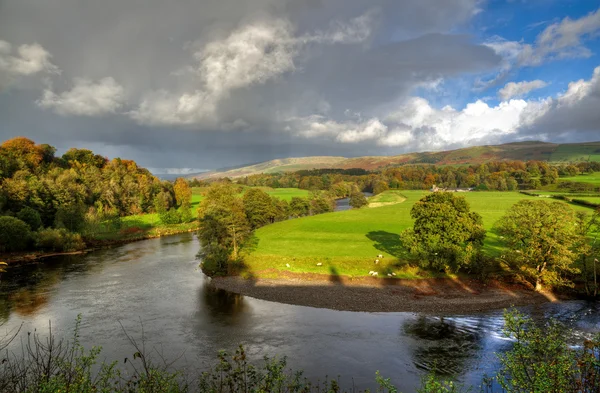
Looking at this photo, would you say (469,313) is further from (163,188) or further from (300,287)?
(163,188)

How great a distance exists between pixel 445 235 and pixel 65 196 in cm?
8763

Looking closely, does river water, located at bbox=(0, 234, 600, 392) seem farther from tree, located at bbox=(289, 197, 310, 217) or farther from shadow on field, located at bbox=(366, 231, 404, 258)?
tree, located at bbox=(289, 197, 310, 217)

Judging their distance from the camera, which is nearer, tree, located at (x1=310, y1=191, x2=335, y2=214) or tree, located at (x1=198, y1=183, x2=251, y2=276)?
tree, located at (x1=198, y1=183, x2=251, y2=276)

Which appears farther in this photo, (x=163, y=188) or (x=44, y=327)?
(x=163, y=188)

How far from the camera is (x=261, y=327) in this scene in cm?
3347

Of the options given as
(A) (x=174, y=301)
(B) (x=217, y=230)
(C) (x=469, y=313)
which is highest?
(B) (x=217, y=230)

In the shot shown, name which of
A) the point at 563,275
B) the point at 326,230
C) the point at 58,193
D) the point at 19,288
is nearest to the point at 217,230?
the point at 19,288

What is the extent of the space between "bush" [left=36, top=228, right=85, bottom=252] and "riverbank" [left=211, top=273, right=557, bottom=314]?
1547 inches

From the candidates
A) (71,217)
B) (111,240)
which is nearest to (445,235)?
(111,240)

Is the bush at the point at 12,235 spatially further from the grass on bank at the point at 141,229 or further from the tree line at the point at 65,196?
the grass on bank at the point at 141,229

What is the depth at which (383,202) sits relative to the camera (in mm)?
138500

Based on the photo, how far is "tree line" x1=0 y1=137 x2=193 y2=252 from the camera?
69.1 metres

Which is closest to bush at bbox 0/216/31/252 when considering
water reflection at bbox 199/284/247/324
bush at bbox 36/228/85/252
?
A: bush at bbox 36/228/85/252

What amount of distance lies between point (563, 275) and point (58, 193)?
10025 centimetres
